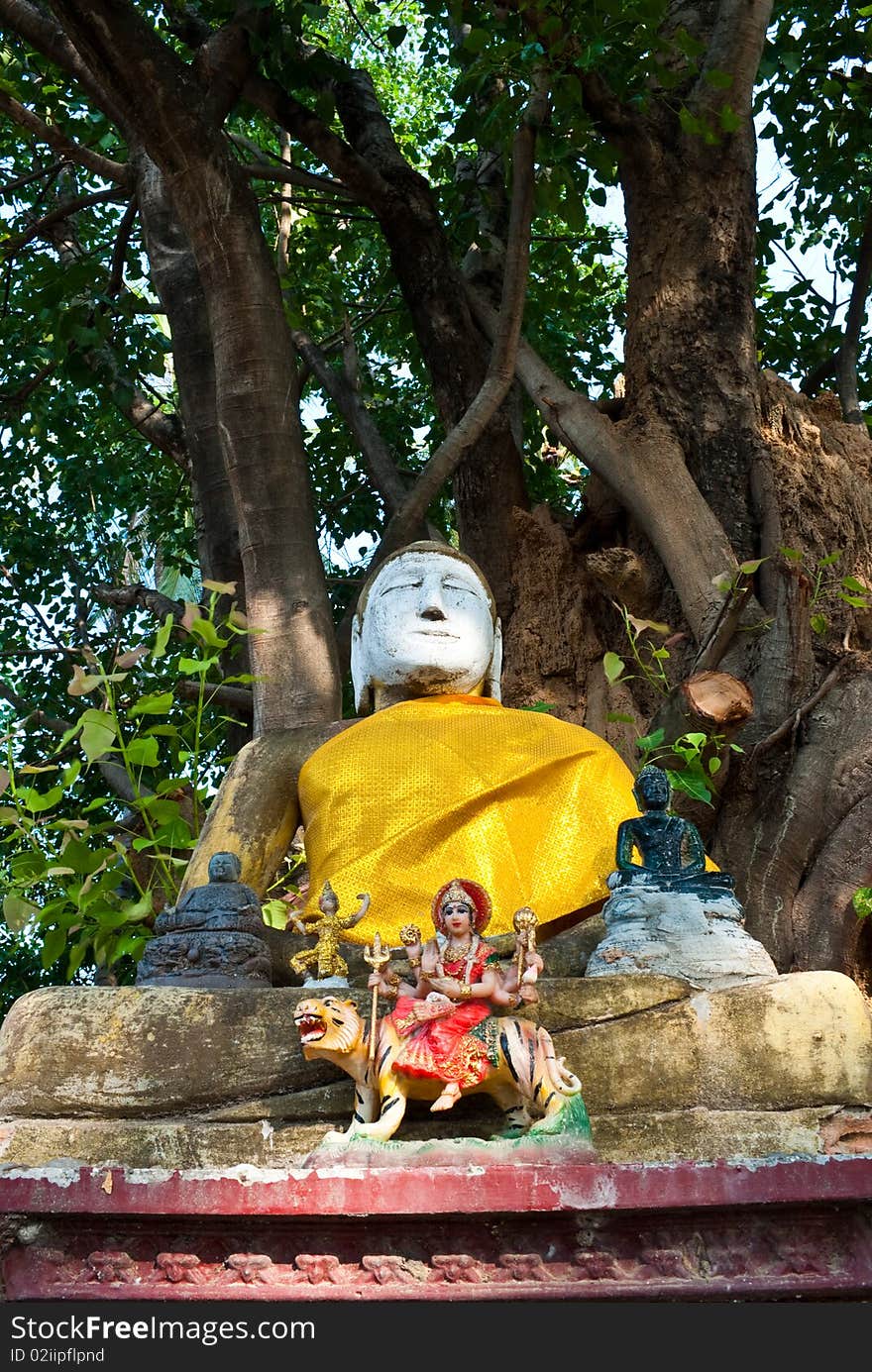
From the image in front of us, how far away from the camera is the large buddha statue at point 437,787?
4949 millimetres

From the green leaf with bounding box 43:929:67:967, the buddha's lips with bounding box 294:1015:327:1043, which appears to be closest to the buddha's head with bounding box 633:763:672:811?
the buddha's lips with bounding box 294:1015:327:1043

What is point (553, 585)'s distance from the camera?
698cm

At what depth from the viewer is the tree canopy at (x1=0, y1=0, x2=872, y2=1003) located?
219 inches

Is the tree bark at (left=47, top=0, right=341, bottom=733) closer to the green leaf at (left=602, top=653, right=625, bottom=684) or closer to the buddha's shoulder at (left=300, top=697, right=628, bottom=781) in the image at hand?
the buddha's shoulder at (left=300, top=697, right=628, bottom=781)

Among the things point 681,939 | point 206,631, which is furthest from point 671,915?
point 206,631

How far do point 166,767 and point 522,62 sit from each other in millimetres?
4321

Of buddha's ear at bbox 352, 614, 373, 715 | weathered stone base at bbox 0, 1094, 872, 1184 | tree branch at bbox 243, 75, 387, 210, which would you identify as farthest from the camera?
tree branch at bbox 243, 75, 387, 210

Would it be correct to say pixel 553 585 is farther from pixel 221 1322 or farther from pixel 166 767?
pixel 221 1322

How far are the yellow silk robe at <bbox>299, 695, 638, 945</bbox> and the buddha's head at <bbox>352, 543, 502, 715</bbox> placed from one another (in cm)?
19

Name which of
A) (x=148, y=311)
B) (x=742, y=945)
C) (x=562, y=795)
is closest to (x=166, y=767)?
(x=148, y=311)

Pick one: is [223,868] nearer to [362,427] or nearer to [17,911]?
[17,911]

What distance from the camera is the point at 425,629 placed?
18.4 ft

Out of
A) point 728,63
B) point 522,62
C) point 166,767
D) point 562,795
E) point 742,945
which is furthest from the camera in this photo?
point 166,767

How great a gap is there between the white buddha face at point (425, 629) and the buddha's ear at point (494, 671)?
54 mm
